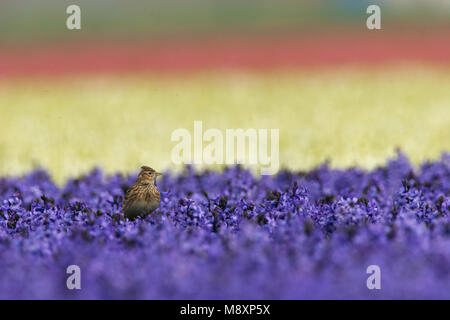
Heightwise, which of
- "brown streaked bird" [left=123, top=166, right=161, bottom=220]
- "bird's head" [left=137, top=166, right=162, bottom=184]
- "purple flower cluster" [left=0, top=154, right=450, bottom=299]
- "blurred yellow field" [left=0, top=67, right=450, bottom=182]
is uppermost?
"blurred yellow field" [left=0, top=67, right=450, bottom=182]

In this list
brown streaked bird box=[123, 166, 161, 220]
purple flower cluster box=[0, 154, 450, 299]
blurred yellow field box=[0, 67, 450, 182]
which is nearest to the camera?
purple flower cluster box=[0, 154, 450, 299]

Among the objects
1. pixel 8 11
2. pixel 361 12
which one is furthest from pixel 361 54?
pixel 8 11

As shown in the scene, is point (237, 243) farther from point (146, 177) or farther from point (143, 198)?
point (146, 177)

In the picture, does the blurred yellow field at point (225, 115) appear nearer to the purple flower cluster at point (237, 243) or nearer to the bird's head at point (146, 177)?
the purple flower cluster at point (237, 243)

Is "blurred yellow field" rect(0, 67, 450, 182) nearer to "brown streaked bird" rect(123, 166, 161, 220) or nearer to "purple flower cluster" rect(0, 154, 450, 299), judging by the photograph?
"purple flower cluster" rect(0, 154, 450, 299)

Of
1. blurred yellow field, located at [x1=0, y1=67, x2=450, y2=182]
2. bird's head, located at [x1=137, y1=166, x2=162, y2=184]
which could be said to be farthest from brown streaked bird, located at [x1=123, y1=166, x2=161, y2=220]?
blurred yellow field, located at [x1=0, y1=67, x2=450, y2=182]

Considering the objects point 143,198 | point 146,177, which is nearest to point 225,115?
point 146,177
